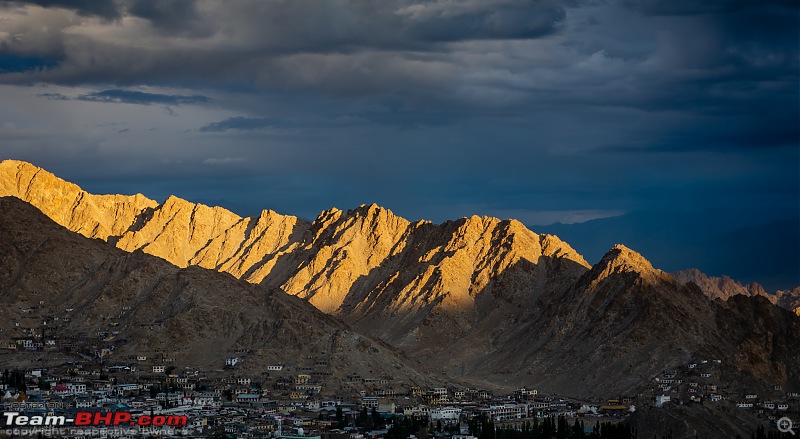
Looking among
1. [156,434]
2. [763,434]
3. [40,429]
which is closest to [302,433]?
[156,434]

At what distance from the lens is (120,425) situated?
188m

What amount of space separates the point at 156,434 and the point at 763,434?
7882cm

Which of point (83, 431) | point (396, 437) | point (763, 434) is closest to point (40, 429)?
point (83, 431)

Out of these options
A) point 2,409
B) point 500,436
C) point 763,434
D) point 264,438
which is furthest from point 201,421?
point 763,434

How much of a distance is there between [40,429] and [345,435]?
39042 millimetres

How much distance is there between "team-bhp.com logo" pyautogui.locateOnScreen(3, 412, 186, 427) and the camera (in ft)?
599

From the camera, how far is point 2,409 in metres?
196

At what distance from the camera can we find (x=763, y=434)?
199m

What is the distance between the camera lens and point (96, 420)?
187500 millimetres

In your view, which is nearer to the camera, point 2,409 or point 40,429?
point 40,429

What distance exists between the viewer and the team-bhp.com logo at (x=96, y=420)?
599 ft

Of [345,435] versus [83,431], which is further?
[345,435]

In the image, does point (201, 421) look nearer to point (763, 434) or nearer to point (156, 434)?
point (156, 434)

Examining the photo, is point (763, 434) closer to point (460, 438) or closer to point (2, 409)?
point (460, 438)
